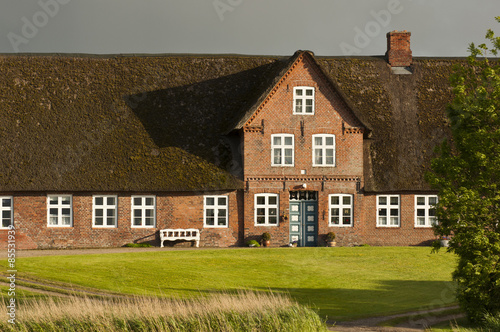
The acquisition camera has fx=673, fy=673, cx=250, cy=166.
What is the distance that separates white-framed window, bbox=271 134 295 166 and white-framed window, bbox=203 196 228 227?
330 cm

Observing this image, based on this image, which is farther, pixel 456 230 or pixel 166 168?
pixel 166 168

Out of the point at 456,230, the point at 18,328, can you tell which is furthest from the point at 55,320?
the point at 456,230

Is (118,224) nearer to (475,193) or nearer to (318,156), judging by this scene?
(318,156)

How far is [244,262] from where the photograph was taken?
2623cm

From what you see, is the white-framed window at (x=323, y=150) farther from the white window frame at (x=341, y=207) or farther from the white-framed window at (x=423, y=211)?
the white-framed window at (x=423, y=211)

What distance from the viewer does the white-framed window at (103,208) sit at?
32719 mm

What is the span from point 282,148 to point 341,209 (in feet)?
13.9

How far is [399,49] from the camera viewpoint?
3844 centimetres

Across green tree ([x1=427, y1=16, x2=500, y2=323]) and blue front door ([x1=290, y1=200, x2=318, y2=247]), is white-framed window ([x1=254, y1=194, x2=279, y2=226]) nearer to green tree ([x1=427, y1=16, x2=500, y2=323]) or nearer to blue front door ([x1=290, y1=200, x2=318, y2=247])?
blue front door ([x1=290, y1=200, x2=318, y2=247])

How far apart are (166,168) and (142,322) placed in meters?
17.1

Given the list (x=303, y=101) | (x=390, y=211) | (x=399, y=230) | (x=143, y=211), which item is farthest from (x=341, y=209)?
(x=143, y=211)

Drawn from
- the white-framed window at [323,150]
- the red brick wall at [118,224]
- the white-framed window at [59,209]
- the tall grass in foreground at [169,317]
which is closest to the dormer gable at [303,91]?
the white-framed window at [323,150]

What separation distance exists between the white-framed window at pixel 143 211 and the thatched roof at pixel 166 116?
913 mm

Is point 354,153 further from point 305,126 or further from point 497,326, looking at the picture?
point 497,326
